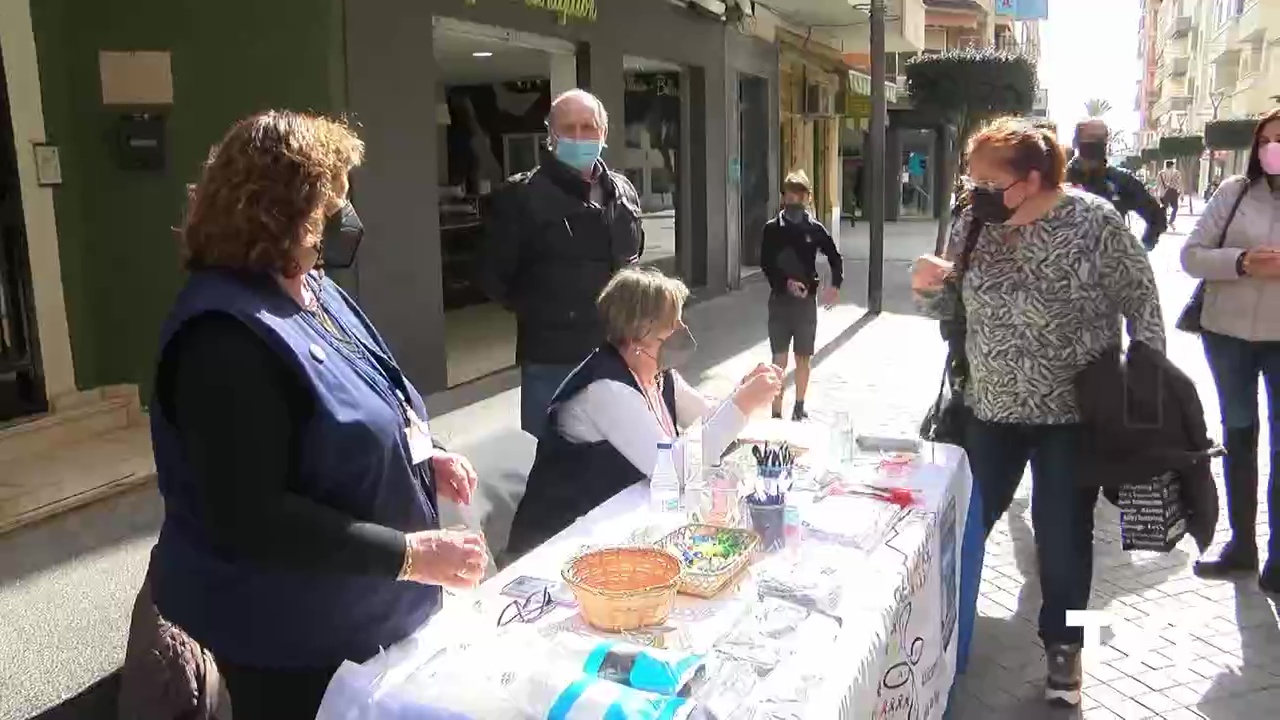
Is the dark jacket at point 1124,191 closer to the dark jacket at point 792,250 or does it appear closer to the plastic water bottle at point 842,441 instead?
the dark jacket at point 792,250

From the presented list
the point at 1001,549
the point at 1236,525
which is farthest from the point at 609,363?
the point at 1236,525

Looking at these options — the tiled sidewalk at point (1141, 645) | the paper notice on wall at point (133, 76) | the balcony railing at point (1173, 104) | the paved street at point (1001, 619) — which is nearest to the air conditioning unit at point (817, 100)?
the paper notice on wall at point (133, 76)

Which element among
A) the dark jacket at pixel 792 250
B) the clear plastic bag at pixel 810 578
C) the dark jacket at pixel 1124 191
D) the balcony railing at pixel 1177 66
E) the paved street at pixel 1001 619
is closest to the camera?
the clear plastic bag at pixel 810 578

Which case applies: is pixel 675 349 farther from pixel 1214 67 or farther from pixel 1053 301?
pixel 1214 67

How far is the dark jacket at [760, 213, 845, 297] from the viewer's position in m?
6.82

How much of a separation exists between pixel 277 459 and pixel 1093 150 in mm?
4780

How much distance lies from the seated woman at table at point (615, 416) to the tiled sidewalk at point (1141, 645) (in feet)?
4.28

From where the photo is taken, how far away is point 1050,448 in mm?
3402

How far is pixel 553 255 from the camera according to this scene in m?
3.89

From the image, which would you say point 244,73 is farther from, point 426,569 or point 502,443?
point 426,569

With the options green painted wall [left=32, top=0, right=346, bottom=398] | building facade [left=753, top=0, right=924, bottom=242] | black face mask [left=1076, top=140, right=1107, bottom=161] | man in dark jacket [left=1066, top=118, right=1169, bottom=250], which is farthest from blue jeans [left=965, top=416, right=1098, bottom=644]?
building facade [left=753, top=0, right=924, bottom=242]

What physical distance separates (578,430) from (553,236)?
3.50ft

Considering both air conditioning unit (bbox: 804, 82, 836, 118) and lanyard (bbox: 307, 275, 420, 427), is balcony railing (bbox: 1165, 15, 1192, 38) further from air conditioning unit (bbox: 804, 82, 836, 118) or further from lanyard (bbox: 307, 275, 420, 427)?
lanyard (bbox: 307, 275, 420, 427)

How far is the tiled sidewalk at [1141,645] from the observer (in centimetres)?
344
